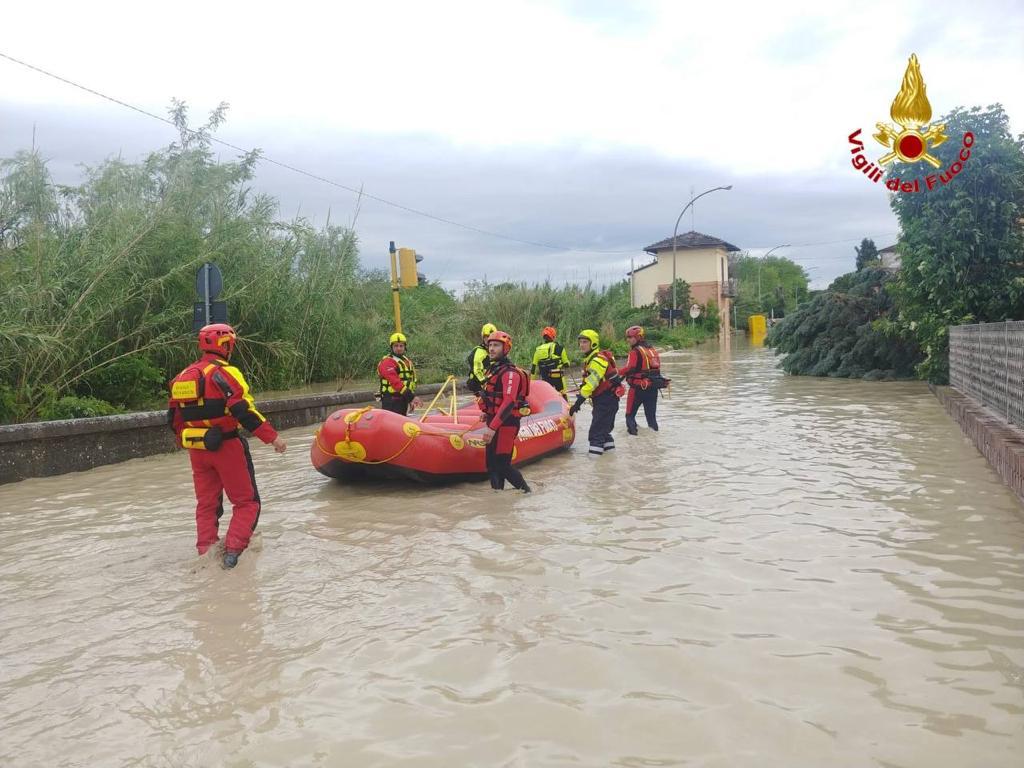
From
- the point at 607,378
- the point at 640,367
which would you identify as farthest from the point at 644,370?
the point at 607,378

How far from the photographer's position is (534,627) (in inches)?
171

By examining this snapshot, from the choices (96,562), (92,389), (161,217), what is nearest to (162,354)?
(92,389)

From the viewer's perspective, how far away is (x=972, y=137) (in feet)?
47.2

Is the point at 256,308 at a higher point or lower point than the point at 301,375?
higher

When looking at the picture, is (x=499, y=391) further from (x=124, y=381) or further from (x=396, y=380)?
(x=124, y=381)

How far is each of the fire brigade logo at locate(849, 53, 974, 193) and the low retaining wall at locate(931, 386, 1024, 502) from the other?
436cm

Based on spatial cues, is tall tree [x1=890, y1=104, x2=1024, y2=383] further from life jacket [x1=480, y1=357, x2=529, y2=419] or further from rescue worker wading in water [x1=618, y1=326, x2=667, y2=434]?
life jacket [x1=480, y1=357, x2=529, y2=419]

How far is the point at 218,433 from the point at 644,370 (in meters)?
6.74

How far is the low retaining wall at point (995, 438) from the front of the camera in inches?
269

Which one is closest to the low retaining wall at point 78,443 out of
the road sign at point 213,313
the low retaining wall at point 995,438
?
the road sign at point 213,313

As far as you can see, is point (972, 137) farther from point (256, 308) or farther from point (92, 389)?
point (92, 389)

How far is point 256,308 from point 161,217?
2919 mm

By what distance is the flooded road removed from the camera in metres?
3.23

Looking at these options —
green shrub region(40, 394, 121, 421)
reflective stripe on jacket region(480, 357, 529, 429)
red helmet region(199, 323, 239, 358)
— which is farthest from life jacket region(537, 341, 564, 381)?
red helmet region(199, 323, 239, 358)
